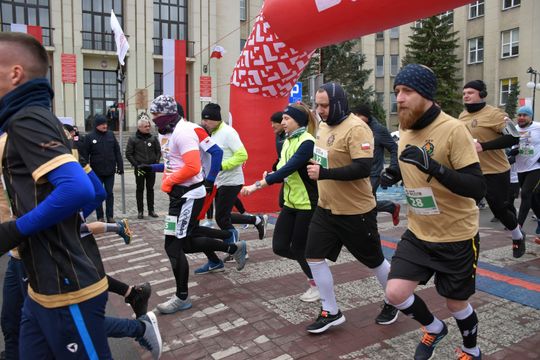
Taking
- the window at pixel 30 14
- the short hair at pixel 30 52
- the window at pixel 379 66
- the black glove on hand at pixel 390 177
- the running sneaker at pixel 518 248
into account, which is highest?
the window at pixel 30 14

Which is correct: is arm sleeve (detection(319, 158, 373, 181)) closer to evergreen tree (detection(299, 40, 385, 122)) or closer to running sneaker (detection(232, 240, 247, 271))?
running sneaker (detection(232, 240, 247, 271))

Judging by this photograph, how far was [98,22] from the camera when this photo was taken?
37.3 m

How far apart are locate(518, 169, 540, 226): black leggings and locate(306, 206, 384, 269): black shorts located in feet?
13.8

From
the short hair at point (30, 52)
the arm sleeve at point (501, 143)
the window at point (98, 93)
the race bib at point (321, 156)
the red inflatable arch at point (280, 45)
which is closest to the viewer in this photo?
the short hair at point (30, 52)

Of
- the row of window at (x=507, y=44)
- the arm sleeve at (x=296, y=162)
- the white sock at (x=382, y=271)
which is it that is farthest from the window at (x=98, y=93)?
the white sock at (x=382, y=271)

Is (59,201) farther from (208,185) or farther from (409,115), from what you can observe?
(208,185)

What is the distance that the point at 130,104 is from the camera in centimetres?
3719

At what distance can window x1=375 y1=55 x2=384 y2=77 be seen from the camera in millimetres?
47844

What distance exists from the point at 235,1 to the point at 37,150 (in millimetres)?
41754

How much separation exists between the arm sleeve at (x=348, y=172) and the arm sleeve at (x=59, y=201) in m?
2.08

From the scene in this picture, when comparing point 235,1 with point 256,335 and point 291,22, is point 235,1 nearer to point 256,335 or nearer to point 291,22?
point 291,22

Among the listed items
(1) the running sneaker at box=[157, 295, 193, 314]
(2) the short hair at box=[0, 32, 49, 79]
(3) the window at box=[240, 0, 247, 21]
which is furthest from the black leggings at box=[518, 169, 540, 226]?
(3) the window at box=[240, 0, 247, 21]

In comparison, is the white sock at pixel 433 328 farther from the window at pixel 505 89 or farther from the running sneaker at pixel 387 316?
the window at pixel 505 89

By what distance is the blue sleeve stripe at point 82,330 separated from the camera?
6.84 feet
